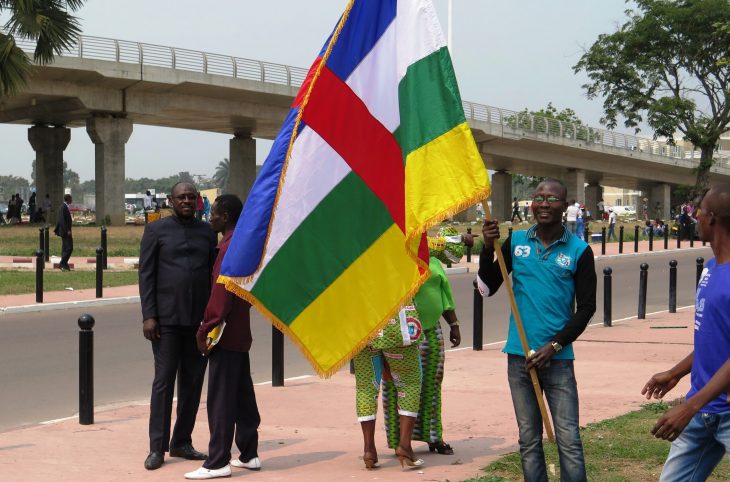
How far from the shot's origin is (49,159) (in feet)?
175

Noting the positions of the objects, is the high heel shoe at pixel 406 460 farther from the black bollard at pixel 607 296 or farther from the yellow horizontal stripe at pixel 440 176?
the black bollard at pixel 607 296

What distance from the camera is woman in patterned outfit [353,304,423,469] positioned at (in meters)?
7.20

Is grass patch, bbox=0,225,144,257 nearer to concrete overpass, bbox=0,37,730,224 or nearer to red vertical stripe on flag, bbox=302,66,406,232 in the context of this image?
concrete overpass, bbox=0,37,730,224

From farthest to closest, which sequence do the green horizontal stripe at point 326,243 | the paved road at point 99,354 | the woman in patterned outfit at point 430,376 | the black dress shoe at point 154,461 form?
the paved road at point 99,354 → the woman in patterned outfit at point 430,376 → the black dress shoe at point 154,461 → the green horizontal stripe at point 326,243

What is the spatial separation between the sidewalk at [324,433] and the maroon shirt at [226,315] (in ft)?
2.80

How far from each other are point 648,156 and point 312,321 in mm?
73716

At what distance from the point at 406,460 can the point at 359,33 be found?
268cm

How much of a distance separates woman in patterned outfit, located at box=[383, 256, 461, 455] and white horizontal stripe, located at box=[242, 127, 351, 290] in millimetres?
1076

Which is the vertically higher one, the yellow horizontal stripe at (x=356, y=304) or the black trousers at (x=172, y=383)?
the yellow horizontal stripe at (x=356, y=304)

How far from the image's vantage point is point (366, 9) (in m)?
6.98

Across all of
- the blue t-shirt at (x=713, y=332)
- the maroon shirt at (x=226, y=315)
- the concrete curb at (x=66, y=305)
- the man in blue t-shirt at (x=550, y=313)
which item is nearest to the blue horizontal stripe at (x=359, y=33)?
the maroon shirt at (x=226, y=315)

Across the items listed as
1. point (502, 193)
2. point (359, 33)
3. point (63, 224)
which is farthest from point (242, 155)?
point (359, 33)

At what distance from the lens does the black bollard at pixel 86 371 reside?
28.7 ft

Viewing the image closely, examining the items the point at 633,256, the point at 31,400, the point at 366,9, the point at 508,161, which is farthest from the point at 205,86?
the point at 366,9
